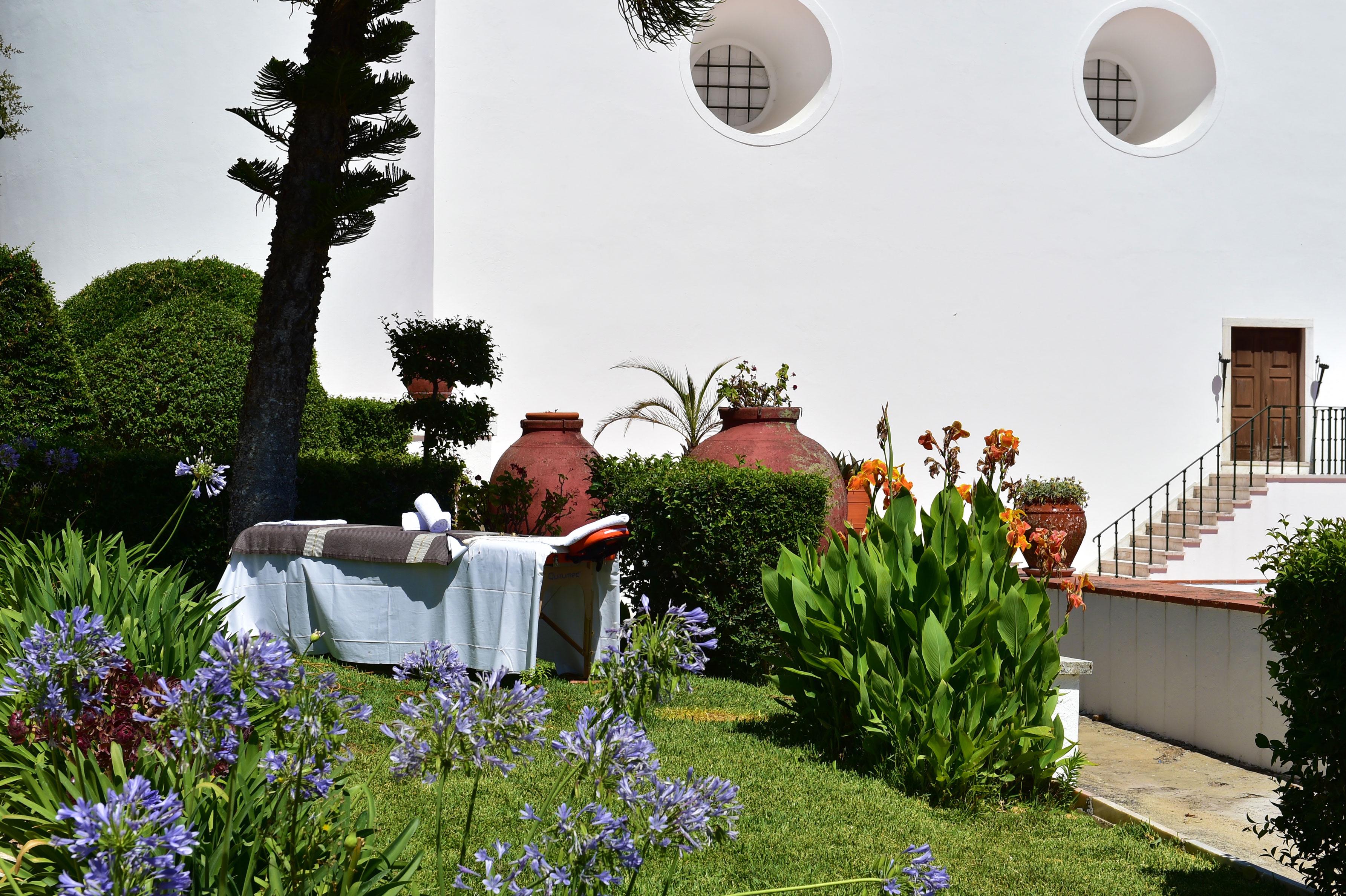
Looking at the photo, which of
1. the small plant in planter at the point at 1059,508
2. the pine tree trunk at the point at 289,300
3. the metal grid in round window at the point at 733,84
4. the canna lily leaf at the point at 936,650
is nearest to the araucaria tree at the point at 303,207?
the pine tree trunk at the point at 289,300

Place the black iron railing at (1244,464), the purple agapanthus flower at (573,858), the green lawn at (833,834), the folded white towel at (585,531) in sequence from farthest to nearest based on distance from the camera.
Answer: the black iron railing at (1244,464)
the folded white towel at (585,531)
the green lawn at (833,834)
the purple agapanthus flower at (573,858)

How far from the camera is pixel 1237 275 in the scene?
45.3 ft

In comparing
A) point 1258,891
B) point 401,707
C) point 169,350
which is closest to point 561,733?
point 401,707

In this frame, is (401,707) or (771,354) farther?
(771,354)

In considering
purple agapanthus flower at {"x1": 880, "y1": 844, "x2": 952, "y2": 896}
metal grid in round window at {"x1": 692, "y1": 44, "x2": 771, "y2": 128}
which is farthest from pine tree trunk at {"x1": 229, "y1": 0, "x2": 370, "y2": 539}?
metal grid in round window at {"x1": 692, "y1": 44, "x2": 771, "y2": 128}

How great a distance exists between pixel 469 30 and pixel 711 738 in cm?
973

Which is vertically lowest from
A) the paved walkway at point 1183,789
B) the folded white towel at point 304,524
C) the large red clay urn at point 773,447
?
the paved walkway at point 1183,789

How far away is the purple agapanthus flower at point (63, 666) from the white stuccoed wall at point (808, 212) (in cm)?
1058

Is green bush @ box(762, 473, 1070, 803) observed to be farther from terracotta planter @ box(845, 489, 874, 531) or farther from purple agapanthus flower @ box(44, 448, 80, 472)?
terracotta planter @ box(845, 489, 874, 531)

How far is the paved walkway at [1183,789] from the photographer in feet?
13.3

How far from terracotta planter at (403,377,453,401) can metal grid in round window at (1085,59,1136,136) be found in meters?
9.35

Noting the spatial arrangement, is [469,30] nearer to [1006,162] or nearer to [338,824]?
[1006,162]

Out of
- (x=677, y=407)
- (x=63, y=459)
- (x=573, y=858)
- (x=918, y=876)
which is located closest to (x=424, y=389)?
(x=677, y=407)

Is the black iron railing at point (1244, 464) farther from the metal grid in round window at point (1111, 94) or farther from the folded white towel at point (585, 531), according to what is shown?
the folded white towel at point (585, 531)
